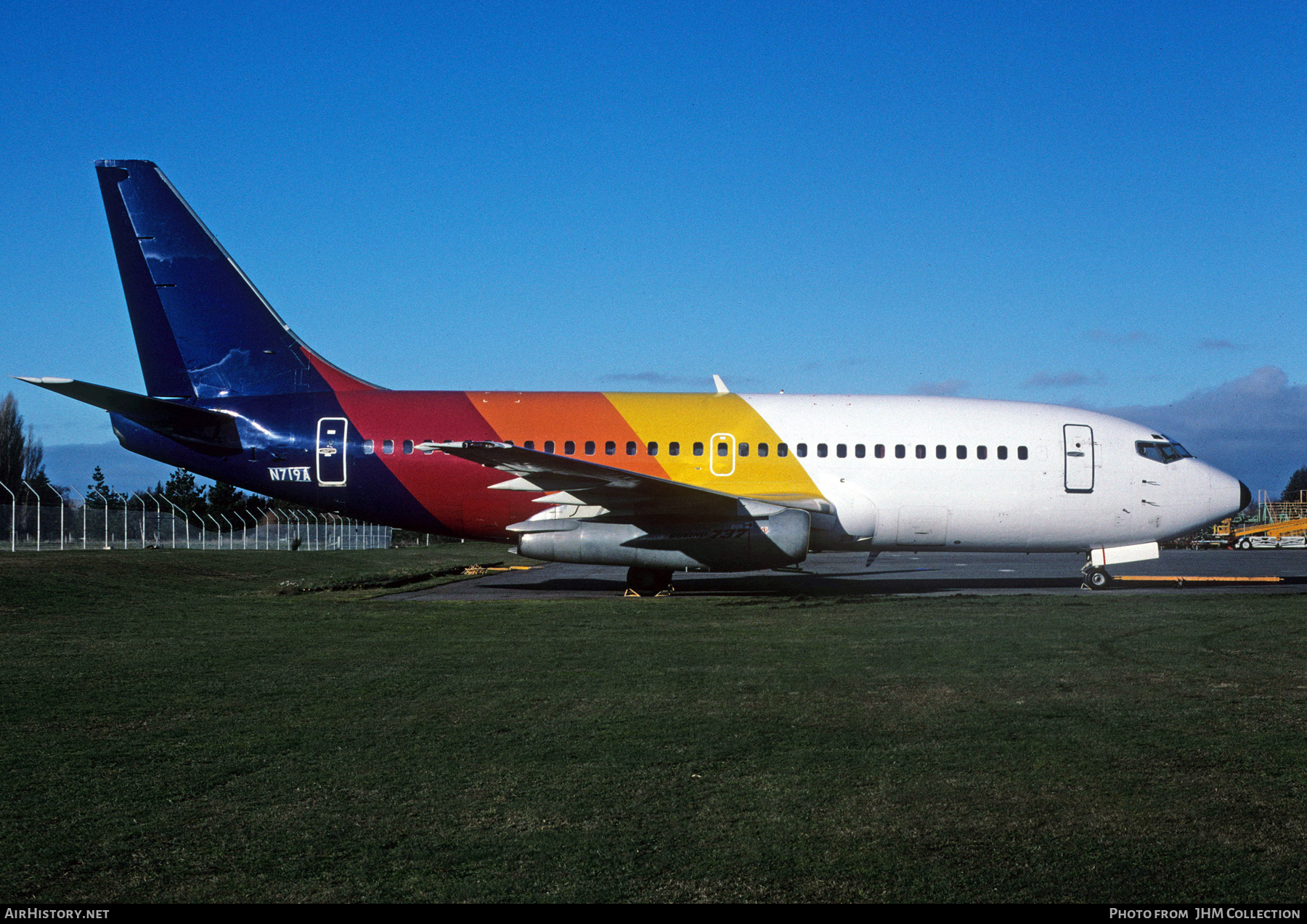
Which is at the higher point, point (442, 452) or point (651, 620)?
point (442, 452)

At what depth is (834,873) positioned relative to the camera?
4.05 metres

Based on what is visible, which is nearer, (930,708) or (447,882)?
(447,882)

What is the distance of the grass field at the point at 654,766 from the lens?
405cm

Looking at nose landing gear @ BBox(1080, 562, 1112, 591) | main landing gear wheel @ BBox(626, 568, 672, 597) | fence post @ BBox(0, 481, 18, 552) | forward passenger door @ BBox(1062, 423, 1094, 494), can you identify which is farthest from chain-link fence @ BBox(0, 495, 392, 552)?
nose landing gear @ BBox(1080, 562, 1112, 591)

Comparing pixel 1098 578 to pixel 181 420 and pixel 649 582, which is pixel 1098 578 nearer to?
pixel 649 582

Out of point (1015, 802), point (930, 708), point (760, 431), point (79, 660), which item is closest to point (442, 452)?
point (760, 431)

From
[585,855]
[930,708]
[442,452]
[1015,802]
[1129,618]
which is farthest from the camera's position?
[442,452]

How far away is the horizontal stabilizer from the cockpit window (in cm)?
1730

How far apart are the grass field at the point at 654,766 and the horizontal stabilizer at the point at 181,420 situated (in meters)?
6.92

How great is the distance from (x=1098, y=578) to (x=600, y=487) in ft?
32.8

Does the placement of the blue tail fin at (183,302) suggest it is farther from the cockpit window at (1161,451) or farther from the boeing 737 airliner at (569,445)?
the cockpit window at (1161,451)

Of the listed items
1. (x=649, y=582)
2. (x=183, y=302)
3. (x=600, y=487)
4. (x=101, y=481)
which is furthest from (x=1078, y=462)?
(x=101, y=481)

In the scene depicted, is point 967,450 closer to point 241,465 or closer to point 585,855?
point 241,465

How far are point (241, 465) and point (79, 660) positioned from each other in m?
9.89
